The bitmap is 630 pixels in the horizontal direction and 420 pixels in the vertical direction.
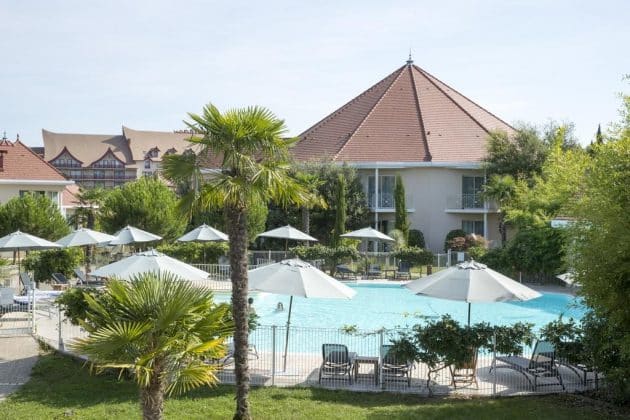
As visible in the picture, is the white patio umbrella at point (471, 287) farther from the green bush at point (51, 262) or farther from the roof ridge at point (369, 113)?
the roof ridge at point (369, 113)

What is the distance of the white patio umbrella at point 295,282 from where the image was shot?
1231 cm

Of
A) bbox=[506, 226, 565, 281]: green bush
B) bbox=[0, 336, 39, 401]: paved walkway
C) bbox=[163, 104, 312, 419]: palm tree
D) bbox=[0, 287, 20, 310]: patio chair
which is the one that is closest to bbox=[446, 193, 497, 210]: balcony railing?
bbox=[506, 226, 565, 281]: green bush

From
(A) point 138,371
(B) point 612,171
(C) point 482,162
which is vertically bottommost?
(A) point 138,371

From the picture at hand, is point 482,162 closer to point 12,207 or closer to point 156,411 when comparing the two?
point 12,207

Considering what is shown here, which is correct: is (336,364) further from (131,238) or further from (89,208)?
(89,208)

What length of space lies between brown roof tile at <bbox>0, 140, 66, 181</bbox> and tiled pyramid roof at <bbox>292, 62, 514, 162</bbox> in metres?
15.9

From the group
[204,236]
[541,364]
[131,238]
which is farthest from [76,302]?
[204,236]

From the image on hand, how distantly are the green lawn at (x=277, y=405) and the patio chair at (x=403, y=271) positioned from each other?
17051mm

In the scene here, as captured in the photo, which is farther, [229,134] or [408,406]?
[408,406]

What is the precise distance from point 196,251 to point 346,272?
21.2 ft

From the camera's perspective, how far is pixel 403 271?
2859 cm

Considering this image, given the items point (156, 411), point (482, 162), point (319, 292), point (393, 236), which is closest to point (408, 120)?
point (482, 162)

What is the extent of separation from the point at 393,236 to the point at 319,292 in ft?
71.2

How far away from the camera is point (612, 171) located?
9.85m
